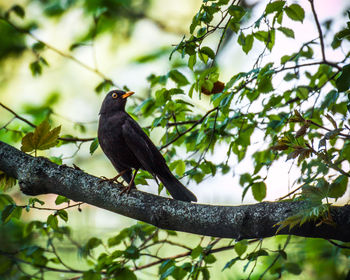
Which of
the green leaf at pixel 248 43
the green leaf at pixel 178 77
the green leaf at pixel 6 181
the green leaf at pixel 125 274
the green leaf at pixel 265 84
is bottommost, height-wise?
the green leaf at pixel 125 274

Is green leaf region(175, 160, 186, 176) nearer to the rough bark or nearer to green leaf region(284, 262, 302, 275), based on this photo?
the rough bark

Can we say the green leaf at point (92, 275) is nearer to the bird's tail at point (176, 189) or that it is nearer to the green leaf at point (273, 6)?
the bird's tail at point (176, 189)

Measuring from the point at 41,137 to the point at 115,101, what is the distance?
5.17 feet

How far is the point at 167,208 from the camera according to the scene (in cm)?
233

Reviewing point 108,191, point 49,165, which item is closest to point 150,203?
point 108,191

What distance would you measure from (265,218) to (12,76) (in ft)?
14.4

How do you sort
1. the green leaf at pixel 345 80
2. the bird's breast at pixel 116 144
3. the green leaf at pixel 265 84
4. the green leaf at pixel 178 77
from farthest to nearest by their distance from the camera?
the bird's breast at pixel 116 144, the green leaf at pixel 178 77, the green leaf at pixel 265 84, the green leaf at pixel 345 80

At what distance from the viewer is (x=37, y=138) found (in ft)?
8.02

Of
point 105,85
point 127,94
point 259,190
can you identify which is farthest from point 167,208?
point 127,94

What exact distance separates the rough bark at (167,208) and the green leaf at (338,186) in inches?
3.8

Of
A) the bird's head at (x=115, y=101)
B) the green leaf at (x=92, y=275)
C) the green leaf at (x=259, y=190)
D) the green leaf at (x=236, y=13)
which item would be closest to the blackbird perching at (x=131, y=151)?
the bird's head at (x=115, y=101)

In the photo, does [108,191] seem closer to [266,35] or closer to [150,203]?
[150,203]

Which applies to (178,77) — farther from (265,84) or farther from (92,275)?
(92,275)

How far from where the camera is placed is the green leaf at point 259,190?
9.05ft
